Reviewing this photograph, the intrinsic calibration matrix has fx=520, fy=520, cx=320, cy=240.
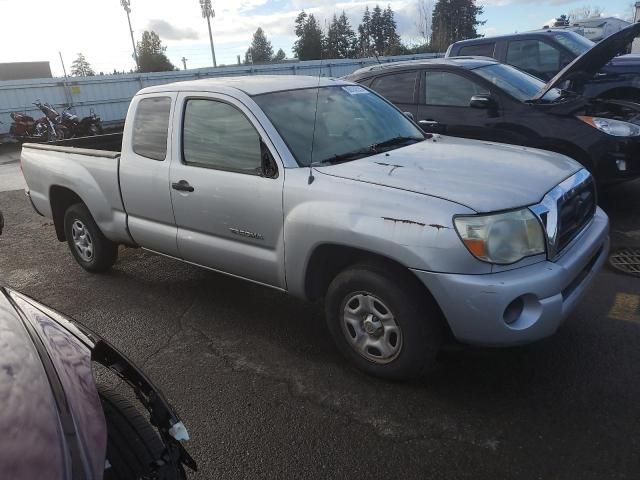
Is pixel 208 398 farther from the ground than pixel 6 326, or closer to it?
closer to it

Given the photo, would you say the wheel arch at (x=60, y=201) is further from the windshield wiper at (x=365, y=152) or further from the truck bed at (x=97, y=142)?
the windshield wiper at (x=365, y=152)

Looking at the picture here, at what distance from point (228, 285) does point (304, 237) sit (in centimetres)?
182

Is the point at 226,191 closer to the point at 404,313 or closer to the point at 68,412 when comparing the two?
the point at 404,313

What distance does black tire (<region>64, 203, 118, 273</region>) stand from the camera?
16.1 ft

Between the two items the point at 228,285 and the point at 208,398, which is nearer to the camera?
the point at 208,398

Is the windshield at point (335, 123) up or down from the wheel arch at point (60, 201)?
up

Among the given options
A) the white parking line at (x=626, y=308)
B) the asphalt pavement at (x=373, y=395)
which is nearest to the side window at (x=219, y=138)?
the asphalt pavement at (x=373, y=395)

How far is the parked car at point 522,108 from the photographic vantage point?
5.17m

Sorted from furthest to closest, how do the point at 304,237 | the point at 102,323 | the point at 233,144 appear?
the point at 102,323 → the point at 233,144 → the point at 304,237

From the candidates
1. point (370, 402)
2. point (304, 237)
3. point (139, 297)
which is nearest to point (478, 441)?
point (370, 402)

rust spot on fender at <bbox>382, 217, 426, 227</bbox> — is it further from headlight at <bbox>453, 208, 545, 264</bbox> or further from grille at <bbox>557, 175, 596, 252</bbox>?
grille at <bbox>557, 175, 596, 252</bbox>

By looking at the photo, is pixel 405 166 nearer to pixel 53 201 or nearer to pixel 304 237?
pixel 304 237

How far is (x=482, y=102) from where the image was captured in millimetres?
5535

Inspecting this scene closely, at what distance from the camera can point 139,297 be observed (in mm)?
4594
